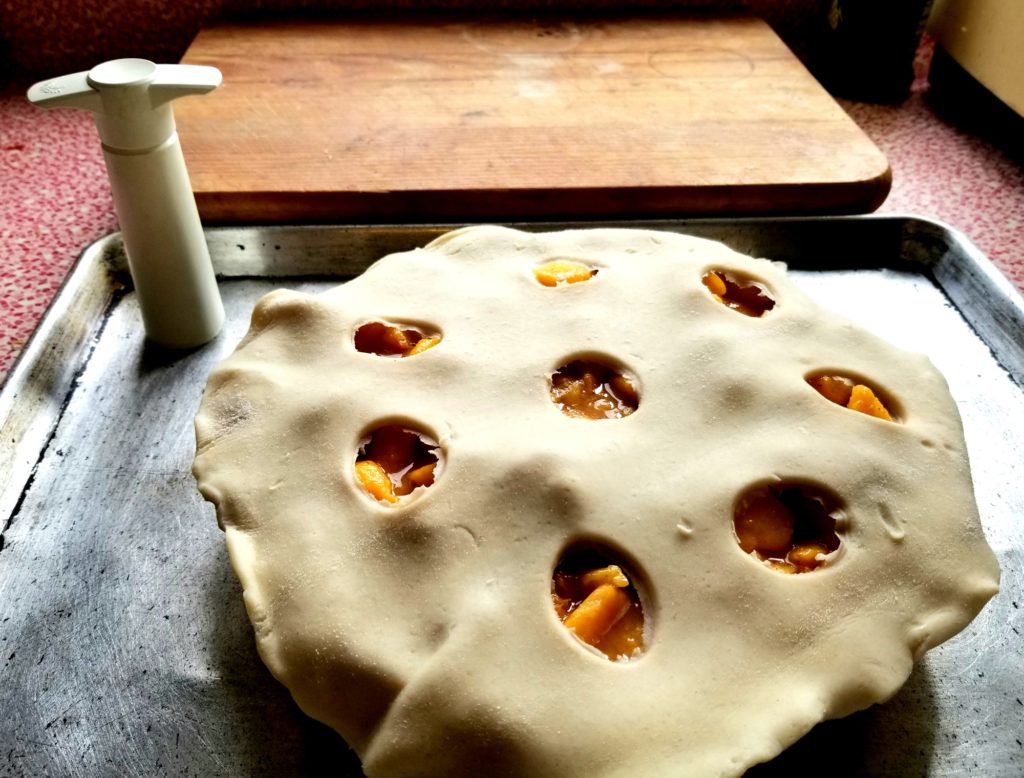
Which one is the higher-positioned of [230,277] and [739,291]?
[739,291]

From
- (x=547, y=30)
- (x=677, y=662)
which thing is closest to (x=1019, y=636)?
(x=677, y=662)

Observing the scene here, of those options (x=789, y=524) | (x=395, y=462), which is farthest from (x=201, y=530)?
(x=789, y=524)

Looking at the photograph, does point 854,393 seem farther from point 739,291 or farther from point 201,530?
point 201,530

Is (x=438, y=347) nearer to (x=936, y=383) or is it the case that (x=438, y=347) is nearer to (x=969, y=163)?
(x=936, y=383)

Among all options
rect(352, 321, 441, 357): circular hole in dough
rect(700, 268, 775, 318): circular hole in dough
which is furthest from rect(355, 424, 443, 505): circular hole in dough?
rect(700, 268, 775, 318): circular hole in dough

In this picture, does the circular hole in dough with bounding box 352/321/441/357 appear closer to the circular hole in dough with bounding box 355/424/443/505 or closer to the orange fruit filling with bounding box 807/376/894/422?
the circular hole in dough with bounding box 355/424/443/505
